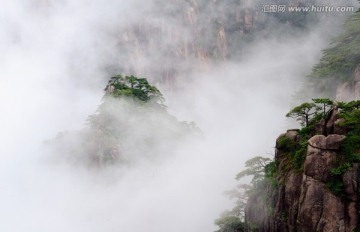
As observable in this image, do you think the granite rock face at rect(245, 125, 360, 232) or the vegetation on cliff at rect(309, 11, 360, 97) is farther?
the vegetation on cliff at rect(309, 11, 360, 97)

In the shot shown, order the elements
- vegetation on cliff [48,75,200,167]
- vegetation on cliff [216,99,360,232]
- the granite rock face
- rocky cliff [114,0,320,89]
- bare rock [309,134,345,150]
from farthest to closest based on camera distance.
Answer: rocky cliff [114,0,320,89]
vegetation on cliff [48,75,200,167]
bare rock [309,134,345,150]
vegetation on cliff [216,99,360,232]
the granite rock face

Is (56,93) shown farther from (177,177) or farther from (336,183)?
(336,183)

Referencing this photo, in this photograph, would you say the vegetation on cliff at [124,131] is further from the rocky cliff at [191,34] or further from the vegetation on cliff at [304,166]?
the rocky cliff at [191,34]

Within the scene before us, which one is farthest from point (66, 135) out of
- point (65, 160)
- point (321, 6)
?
point (321, 6)

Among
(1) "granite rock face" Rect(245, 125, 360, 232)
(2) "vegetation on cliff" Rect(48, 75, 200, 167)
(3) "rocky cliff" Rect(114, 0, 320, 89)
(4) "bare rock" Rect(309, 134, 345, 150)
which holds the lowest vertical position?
(1) "granite rock face" Rect(245, 125, 360, 232)

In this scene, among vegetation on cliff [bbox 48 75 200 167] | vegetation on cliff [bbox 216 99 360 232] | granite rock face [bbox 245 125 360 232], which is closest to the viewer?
granite rock face [bbox 245 125 360 232]

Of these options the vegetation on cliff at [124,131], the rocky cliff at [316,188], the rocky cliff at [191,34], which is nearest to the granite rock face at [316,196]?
the rocky cliff at [316,188]

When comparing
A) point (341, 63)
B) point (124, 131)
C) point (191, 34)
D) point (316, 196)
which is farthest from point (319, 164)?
point (191, 34)

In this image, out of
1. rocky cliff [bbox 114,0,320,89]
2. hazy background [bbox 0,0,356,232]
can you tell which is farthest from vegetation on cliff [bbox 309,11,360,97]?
rocky cliff [bbox 114,0,320,89]

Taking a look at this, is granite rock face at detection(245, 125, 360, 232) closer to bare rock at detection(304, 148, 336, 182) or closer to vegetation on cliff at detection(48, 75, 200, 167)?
bare rock at detection(304, 148, 336, 182)
